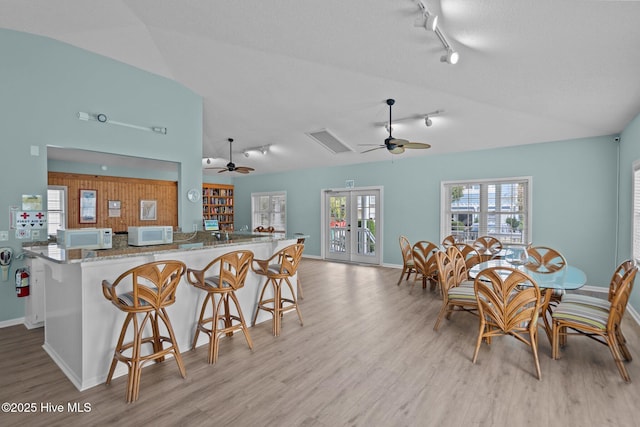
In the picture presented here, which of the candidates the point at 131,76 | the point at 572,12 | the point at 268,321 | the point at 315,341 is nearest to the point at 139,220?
the point at 131,76

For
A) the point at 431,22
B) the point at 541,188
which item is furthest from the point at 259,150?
the point at 541,188

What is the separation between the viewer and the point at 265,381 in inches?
97.8

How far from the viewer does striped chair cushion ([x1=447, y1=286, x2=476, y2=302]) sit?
10.8 ft

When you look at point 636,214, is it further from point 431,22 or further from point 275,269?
point 275,269

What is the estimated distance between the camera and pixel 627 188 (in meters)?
4.46

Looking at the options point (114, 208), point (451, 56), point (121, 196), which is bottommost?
point (114, 208)

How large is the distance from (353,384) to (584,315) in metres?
2.05

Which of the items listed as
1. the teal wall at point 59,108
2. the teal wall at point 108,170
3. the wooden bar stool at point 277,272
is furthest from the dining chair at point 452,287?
the teal wall at point 108,170

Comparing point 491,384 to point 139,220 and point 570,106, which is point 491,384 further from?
point 139,220

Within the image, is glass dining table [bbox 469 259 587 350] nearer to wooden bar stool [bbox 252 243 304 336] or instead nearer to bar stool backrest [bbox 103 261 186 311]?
wooden bar stool [bbox 252 243 304 336]

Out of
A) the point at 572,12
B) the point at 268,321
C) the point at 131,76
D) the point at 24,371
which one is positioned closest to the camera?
the point at 572,12

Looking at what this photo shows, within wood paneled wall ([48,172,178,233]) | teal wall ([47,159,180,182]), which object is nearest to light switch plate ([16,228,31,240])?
teal wall ([47,159,180,182])

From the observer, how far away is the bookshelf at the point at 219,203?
10250mm

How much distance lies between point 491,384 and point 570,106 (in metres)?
3.77
